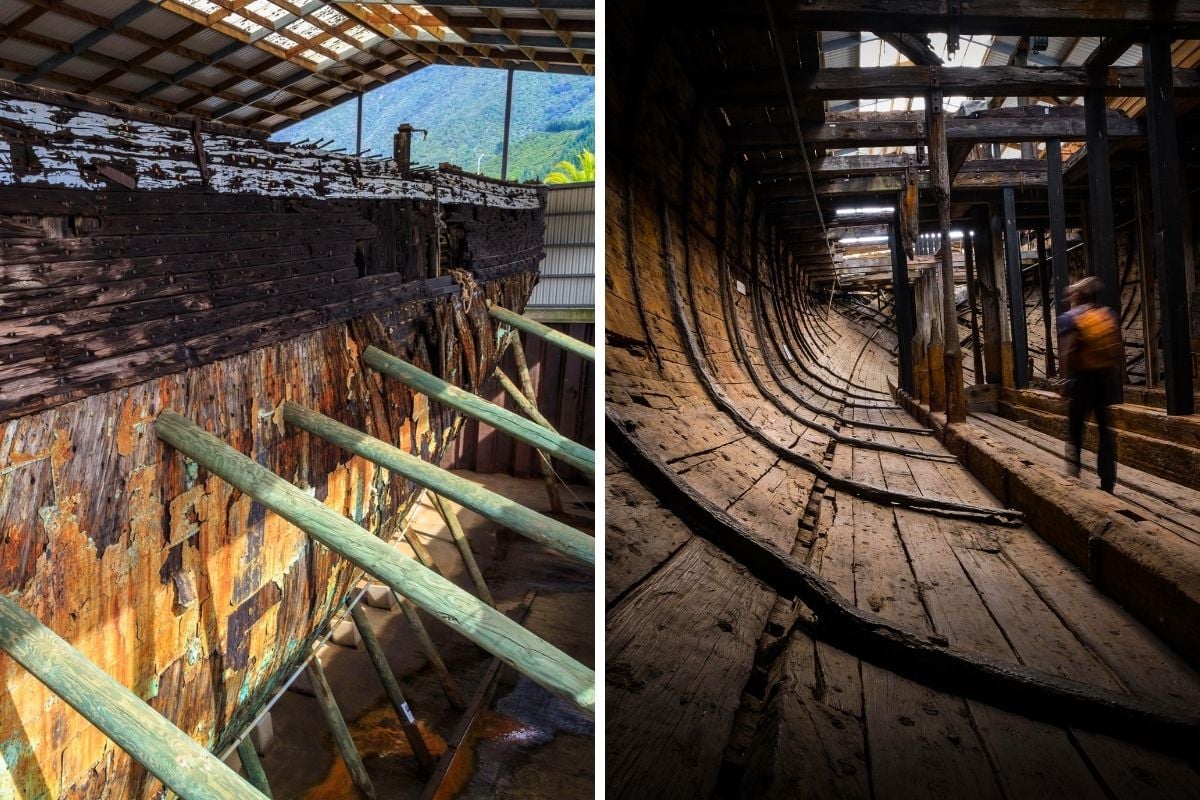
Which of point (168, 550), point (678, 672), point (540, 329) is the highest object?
point (540, 329)

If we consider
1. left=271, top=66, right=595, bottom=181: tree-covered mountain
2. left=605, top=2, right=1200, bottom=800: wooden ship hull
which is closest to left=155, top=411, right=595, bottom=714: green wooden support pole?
left=605, top=2, right=1200, bottom=800: wooden ship hull

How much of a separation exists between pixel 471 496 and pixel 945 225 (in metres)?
1.37

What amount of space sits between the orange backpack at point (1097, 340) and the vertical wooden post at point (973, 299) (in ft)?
1.04

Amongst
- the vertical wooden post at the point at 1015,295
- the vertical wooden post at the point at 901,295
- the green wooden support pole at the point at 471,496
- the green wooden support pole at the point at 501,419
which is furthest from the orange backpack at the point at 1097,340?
the vertical wooden post at the point at 901,295

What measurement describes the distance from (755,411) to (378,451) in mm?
1120

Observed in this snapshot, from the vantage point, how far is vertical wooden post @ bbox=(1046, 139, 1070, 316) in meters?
0.63

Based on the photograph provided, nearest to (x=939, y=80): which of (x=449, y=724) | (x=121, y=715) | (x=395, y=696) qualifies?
(x=121, y=715)

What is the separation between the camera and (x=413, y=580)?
1.45 meters

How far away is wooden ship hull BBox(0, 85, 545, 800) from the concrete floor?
171cm

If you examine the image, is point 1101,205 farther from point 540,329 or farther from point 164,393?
point 540,329

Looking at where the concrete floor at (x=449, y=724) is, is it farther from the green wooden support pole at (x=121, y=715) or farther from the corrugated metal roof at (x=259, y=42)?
the corrugated metal roof at (x=259, y=42)

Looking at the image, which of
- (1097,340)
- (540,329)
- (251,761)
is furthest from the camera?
(540,329)

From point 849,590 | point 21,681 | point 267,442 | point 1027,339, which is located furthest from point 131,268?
point 1027,339

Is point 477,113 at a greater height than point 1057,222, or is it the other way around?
point 477,113
